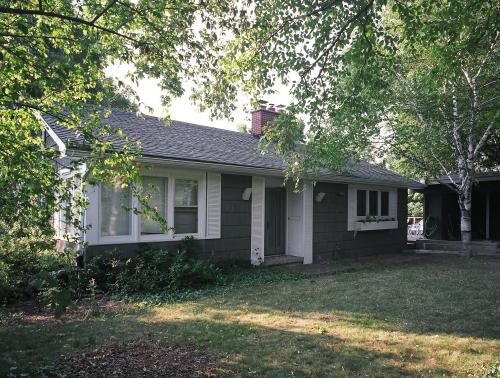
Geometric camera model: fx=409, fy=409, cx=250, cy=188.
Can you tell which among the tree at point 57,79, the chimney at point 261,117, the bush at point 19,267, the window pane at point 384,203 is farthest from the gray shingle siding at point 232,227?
the window pane at point 384,203

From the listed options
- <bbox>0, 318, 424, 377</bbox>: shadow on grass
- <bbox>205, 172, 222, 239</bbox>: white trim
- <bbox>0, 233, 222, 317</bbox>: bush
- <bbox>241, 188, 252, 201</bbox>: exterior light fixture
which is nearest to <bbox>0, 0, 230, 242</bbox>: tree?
<bbox>0, 318, 424, 377</bbox>: shadow on grass

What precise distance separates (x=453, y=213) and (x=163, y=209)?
14749mm

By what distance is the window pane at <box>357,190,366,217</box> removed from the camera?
1363cm

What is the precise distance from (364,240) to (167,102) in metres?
10.0

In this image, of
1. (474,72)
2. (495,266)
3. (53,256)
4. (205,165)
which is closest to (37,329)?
(53,256)

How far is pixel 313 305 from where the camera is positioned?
651 cm

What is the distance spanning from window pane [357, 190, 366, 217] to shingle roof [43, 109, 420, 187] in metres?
0.65

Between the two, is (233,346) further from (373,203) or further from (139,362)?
(373,203)

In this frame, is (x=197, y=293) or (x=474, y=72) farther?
(x=474, y=72)

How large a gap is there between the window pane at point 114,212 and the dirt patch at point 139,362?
3.81 metres

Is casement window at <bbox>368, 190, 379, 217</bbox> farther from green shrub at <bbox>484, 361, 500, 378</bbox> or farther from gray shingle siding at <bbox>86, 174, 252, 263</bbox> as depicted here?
green shrub at <bbox>484, 361, 500, 378</bbox>

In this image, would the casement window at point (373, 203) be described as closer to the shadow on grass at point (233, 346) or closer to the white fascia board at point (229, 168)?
the white fascia board at point (229, 168)

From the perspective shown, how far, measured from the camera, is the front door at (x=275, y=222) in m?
11.7

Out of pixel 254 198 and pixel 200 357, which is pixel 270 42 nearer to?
pixel 200 357
